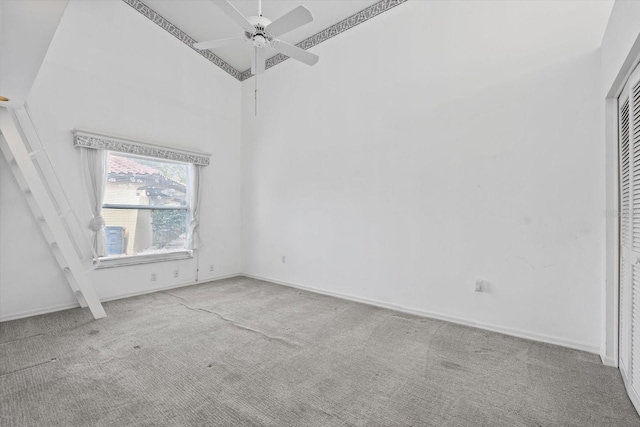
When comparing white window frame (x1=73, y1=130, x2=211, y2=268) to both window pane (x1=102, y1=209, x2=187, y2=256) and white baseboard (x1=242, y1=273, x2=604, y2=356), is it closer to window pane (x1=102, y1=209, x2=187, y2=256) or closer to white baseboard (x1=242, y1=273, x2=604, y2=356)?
window pane (x1=102, y1=209, x2=187, y2=256)

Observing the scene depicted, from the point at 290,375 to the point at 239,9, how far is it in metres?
4.69

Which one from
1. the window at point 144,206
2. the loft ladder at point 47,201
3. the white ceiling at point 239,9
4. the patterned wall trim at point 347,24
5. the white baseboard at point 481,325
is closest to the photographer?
the white baseboard at point 481,325

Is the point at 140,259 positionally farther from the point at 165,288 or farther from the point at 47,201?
the point at 47,201

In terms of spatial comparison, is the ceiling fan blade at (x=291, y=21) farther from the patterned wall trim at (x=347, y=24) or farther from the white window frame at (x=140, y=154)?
the white window frame at (x=140, y=154)

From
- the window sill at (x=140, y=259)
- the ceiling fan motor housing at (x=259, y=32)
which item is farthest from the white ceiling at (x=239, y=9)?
the window sill at (x=140, y=259)

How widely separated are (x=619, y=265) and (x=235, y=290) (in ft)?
14.6

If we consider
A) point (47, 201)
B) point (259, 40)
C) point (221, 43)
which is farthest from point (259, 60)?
point (47, 201)

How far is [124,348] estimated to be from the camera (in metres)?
2.58

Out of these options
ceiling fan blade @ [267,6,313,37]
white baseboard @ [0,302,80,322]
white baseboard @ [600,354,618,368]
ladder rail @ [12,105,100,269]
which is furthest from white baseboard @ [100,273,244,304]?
white baseboard @ [600,354,618,368]

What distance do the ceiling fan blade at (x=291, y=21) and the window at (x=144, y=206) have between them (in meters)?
3.05

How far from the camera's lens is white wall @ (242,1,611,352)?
2.65 meters

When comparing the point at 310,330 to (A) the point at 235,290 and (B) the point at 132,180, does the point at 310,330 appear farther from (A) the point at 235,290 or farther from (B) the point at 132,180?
(B) the point at 132,180

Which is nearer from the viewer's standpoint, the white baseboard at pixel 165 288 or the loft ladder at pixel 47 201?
the loft ladder at pixel 47 201

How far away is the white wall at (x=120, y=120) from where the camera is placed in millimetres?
3410
